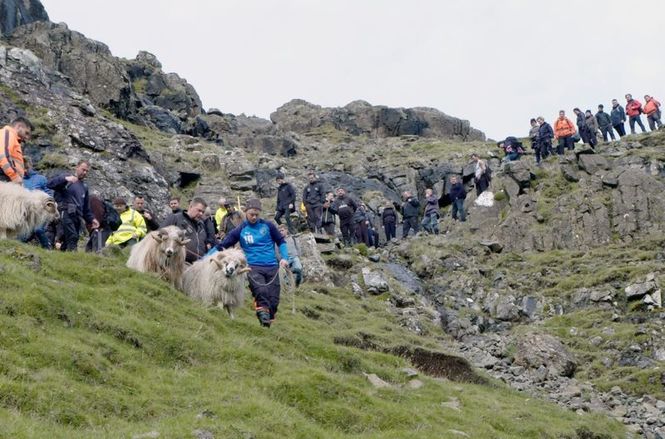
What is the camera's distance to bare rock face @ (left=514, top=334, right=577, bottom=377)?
2347 cm

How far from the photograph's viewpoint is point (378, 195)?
5400 centimetres

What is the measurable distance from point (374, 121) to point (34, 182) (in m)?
77.0

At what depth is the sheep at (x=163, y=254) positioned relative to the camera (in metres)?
18.0

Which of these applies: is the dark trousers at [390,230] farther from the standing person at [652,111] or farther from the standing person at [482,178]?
the standing person at [652,111]

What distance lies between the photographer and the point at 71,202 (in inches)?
760

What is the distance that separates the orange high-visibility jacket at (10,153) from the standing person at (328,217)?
20.2 metres

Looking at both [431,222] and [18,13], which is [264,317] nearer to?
[431,222]

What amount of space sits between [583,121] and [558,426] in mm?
33128

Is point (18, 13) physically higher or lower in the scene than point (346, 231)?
higher

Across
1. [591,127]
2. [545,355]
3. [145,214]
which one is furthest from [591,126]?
[145,214]

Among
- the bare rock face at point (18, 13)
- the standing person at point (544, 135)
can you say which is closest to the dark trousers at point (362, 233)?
the standing person at point (544, 135)

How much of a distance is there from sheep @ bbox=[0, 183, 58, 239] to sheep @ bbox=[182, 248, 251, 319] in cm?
330

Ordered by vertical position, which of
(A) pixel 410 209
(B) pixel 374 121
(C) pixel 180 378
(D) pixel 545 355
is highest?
(B) pixel 374 121

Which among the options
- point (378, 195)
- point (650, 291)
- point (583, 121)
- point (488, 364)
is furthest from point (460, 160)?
point (488, 364)
